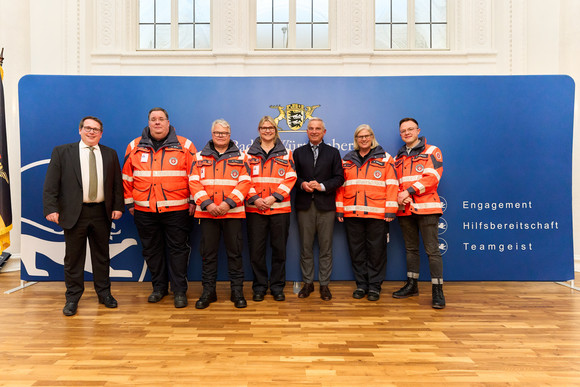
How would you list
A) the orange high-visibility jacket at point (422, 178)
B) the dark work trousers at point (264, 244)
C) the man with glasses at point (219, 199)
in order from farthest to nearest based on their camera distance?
1. the dark work trousers at point (264, 244)
2. the orange high-visibility jacket at point (422, 178)
3. the man with glasses at point (219, 199)

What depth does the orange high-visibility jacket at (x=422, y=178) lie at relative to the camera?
3.01 m

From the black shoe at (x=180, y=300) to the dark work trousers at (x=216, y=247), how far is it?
7.8 inches

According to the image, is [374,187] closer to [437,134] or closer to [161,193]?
[437,134]

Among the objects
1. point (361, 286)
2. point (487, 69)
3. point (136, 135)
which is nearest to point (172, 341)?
point (361, 286)

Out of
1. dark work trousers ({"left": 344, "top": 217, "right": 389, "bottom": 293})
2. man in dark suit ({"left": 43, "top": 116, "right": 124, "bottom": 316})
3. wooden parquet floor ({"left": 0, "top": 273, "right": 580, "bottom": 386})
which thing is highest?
man in dark suit ({"left": 43, "top": 116, "right": 124, "bottom": 316})

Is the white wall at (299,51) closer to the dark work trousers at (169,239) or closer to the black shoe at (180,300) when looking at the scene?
the dark work trousers at (169,239)

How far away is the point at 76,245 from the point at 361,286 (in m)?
2.46

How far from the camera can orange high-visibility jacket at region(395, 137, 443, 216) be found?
3.01 meters

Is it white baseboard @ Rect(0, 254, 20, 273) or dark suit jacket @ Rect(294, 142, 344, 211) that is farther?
white baseboard @ Rect(0, 254, 20, 273)

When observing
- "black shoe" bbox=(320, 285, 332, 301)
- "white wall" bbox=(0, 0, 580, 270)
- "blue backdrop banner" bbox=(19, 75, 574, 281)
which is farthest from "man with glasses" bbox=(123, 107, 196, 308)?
"white wall" bbox=(0, 0, 580, 270)

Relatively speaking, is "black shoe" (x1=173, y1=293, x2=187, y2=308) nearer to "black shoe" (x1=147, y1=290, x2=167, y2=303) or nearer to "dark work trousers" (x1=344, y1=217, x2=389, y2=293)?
"black shoe" (x1=147, y1=290, x2=167, y2=303)

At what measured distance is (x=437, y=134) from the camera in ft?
11.8

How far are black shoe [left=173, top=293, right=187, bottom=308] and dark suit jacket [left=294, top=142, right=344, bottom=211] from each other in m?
1.27

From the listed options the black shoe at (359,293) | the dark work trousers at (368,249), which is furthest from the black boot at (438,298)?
the black shoe at (359,293)
